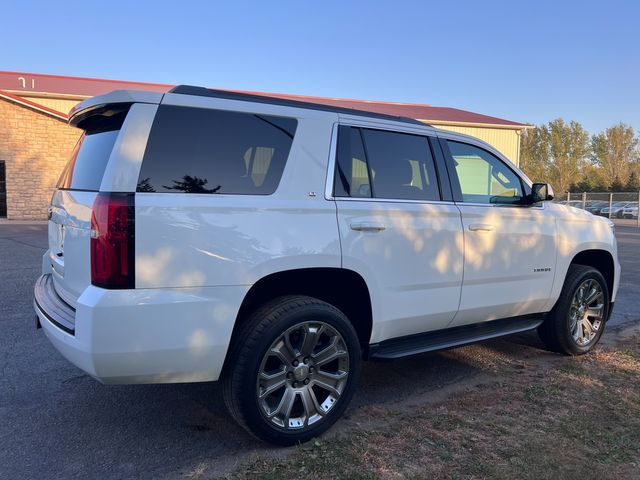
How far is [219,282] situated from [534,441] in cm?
218

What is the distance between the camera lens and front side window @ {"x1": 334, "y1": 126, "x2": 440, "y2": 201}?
11.8ft

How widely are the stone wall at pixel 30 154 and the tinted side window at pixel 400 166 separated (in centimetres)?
1973

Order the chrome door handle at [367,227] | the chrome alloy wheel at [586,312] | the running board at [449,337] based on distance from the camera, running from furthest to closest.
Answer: the chrome alloy wheel at [586,312] < the running board at [449,337] < the chrome door handle at [367,227]

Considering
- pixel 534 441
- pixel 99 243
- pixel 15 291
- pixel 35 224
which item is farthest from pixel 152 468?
pixel 35 224

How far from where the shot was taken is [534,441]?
11.0ft

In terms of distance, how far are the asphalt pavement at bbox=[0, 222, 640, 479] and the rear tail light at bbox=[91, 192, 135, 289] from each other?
1098 millimetres

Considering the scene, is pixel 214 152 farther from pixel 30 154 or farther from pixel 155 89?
pixel 155 89

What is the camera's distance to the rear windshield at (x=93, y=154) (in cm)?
305

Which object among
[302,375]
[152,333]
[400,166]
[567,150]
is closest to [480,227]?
[400,166]

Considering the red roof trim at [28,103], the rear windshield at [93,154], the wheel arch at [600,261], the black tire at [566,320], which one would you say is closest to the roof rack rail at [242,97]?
the rear windshield at [93,154]

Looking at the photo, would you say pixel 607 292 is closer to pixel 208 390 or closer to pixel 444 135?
pixel 444 135

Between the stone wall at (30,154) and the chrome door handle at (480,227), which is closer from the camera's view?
the chrome door handle at (480,227)

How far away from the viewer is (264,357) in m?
3.10

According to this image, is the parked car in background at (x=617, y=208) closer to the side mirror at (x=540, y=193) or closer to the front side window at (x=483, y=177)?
the side mirror at (x=540, y=193)
